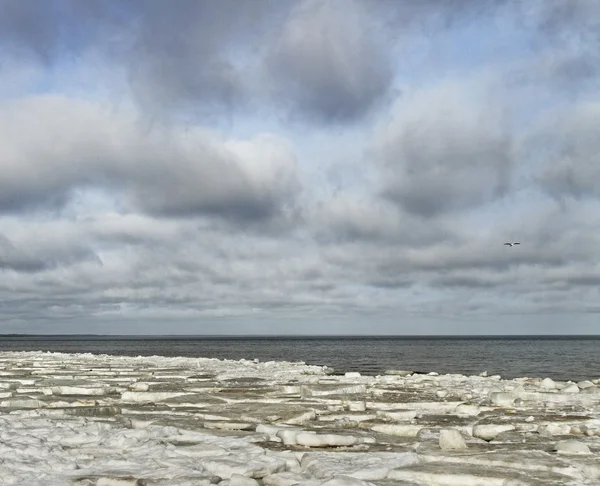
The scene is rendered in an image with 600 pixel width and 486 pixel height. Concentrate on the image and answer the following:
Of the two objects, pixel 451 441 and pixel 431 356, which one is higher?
pixel 451 441

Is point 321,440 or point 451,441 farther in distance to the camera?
point 321,440

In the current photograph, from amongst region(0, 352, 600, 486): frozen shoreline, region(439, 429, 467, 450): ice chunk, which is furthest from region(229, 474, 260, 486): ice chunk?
region(439, 429, 467, 450): ice chunk

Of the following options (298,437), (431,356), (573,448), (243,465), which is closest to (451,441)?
(573,448)

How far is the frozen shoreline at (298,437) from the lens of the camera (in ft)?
23.8

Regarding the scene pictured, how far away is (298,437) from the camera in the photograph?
9.17m

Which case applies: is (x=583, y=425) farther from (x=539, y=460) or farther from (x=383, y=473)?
(x=383, y=473)

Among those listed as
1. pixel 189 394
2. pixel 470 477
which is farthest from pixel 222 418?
pixel 470 477

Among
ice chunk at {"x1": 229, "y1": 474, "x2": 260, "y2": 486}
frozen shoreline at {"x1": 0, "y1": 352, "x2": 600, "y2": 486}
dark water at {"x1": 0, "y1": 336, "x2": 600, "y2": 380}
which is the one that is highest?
ice chunk at {"x1": 229, "y1": 474, "x2": 260, "y2": 486}

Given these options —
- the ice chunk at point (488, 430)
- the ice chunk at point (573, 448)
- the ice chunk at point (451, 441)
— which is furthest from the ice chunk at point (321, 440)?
the ice chunk at point (573, 448)

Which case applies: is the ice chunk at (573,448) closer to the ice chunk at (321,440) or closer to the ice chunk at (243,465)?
the ice chunk at (321,440)

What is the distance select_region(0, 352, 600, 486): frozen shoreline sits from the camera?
23.8ft

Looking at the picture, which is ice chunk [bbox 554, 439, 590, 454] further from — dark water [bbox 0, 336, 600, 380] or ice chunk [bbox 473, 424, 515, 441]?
dark water [bbox 0, 336, 600, 380]

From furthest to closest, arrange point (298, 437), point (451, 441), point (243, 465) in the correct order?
point (298, 437) → point (451, 441) → point (243, 465)

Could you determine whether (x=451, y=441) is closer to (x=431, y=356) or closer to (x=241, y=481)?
(x=241, y=481)
